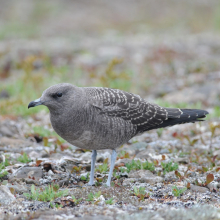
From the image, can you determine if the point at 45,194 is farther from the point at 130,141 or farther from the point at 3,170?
the point at 130,141

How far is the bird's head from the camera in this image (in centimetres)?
587

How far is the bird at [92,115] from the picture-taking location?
5.86 meters

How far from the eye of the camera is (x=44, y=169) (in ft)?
21.7

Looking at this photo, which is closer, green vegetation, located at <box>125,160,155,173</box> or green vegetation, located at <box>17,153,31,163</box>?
green vegetation, located at <box>125,160,155,173</box>

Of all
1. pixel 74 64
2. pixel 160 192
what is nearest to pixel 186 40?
pixel 74 64

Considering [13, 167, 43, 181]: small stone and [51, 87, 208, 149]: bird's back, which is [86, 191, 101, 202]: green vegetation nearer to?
[51, 87, 208, 149]: bird's back

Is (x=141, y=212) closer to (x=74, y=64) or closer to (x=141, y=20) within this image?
(x=74, y=64)

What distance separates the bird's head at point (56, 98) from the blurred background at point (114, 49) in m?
4.22

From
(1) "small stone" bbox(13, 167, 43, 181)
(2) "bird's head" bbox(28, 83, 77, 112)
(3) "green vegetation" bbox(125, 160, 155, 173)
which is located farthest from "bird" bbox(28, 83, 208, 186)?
(1) "small stone" bbox(13, 167, 43, 181)

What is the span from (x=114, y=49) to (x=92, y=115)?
11368 mm

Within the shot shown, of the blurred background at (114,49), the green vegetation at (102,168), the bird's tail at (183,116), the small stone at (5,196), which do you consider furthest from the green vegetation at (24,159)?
the blurred background at (114,49)

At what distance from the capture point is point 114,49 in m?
17.0

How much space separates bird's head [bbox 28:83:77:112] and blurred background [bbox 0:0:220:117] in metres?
4.22

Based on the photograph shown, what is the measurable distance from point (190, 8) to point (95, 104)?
2214 centimetres
